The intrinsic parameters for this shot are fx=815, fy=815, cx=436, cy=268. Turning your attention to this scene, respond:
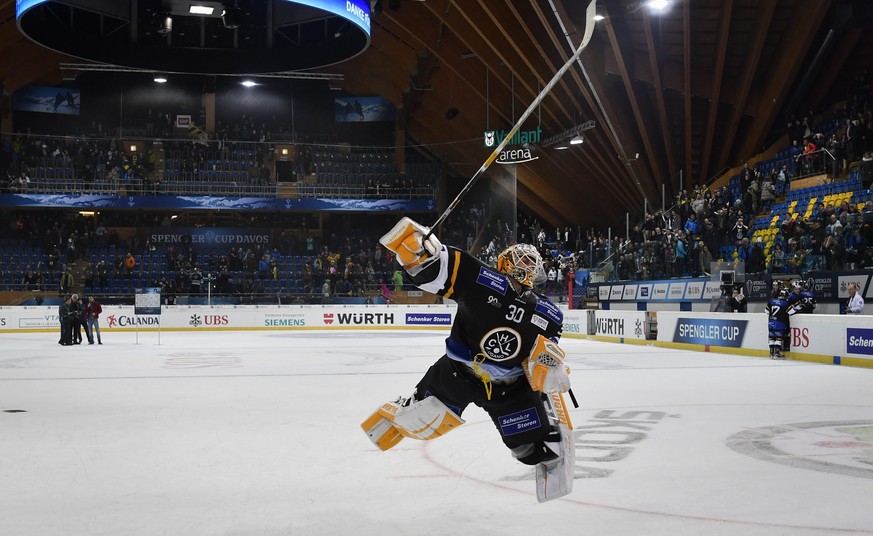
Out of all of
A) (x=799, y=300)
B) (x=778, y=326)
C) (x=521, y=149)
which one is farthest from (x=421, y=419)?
(x=521, y=149)

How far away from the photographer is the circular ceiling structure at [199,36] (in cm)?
2277

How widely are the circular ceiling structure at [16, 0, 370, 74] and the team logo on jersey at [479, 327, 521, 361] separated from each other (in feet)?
61.1

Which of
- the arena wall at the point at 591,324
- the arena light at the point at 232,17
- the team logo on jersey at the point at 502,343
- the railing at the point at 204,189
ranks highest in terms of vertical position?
the arena light at the point at 232,17

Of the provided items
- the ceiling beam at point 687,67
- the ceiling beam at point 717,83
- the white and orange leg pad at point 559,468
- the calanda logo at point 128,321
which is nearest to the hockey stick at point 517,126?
the white and orange leg pad at point 559,468

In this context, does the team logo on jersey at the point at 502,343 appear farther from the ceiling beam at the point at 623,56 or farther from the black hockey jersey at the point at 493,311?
the ceiling beam at the point at 623,56

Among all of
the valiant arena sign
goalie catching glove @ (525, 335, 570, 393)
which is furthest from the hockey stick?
the valiant arena sign

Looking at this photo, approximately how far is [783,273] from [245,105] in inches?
1238

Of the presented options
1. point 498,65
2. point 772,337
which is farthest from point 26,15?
point 772,337

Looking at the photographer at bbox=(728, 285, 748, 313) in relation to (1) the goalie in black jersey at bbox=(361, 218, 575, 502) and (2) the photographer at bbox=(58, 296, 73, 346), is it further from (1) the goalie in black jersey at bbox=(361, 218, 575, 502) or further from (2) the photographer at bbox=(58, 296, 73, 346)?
(2) the photographer at bbox=(58, 296, 73, 346)

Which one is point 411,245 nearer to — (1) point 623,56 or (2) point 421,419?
(2) point 421,419

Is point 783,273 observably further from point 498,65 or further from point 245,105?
point 245,105

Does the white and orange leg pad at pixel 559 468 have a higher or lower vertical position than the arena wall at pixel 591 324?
higher

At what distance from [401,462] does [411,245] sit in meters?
2.52

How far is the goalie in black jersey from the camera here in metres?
4.62
